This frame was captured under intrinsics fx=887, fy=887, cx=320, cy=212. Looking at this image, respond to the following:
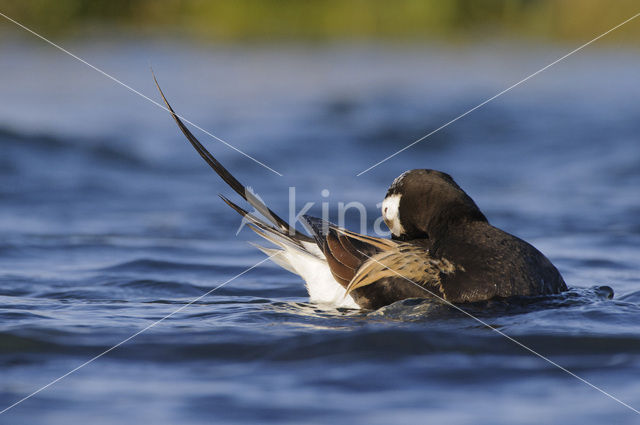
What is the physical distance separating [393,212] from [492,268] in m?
0.79

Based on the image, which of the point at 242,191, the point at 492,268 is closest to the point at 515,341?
the point at 492,268

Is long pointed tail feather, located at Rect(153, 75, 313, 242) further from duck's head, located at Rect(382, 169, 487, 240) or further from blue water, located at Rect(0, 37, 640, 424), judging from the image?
duck's head, located at Rect(382, 169, 487, 240)

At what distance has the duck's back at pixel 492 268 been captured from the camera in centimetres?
485

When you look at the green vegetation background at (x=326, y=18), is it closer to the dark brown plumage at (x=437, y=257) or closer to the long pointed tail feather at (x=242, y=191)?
the long pointed tail feather at (x=242, y=191)

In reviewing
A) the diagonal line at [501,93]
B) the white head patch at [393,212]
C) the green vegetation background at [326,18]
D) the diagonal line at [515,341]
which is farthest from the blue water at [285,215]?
the green vegetation background at [326,18]

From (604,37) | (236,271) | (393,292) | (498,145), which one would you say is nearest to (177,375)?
(393,292)

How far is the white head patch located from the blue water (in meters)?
0.65

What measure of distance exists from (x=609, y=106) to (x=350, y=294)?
1141 cm

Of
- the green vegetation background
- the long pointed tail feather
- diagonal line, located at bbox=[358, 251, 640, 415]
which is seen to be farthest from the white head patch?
the green vegetation background

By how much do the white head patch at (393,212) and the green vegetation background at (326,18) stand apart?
18.8 m

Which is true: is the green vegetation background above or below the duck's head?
above

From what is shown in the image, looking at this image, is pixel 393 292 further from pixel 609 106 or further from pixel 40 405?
pixel 609 106

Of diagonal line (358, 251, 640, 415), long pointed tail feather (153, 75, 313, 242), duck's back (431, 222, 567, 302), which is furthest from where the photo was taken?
long pointed tail feather (153, 75, 313, 242)

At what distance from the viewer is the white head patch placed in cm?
538
